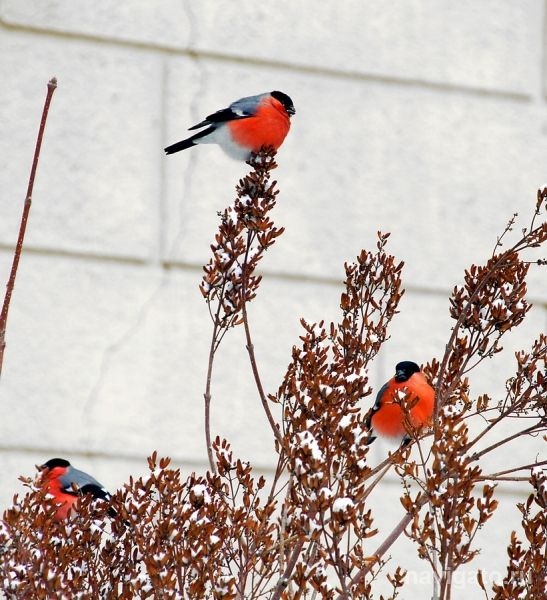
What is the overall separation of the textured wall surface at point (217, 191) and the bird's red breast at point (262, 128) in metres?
0.54

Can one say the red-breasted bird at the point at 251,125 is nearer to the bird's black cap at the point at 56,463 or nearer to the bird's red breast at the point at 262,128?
the bird's red breast at the point at 262,128

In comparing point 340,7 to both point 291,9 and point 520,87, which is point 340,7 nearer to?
point 291,9

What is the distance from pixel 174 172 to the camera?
2.89m

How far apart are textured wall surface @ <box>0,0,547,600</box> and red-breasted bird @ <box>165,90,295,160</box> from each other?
1.42 ft

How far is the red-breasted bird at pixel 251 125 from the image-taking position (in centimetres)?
230

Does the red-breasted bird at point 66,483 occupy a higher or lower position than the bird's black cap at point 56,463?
lower

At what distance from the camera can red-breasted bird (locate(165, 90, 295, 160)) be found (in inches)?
90.7

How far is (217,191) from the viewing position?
114 inches

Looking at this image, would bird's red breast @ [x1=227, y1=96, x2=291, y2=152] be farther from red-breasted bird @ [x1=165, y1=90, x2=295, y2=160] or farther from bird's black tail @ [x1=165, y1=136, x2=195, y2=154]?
bird's black tail @ [x1=165, y1=136, x2=195, y2=154]

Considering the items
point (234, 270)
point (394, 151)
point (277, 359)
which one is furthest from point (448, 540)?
point (394, 151)

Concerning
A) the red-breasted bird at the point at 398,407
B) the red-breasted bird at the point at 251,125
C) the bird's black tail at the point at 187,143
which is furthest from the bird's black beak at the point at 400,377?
the bird's black tail at the point at 187,143

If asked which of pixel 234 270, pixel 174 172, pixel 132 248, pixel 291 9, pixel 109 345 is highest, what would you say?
pixel 291 9

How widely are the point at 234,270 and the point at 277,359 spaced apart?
3.95ft

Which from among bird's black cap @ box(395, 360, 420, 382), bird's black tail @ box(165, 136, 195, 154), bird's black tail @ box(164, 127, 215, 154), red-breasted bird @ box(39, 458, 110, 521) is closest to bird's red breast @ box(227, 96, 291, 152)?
bird's black tail @ box(164, 127, 215, 154)
